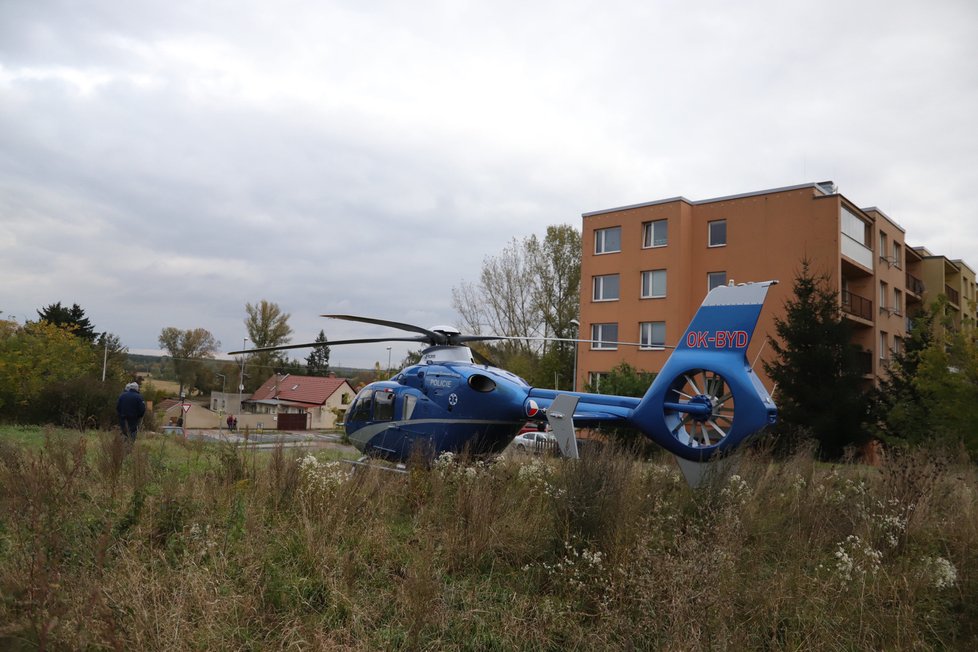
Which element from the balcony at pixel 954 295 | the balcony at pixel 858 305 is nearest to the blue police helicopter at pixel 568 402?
the balcony at pixel 858 305

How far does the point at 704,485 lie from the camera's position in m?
7.46

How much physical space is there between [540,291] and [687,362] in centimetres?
3654

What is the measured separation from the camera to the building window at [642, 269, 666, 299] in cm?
3145

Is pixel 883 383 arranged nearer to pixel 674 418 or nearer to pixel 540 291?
pixel 674 418

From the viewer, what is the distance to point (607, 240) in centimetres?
3384

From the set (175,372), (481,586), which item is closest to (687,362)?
(481,586)

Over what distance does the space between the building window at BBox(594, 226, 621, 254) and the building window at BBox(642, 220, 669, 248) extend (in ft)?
4.84

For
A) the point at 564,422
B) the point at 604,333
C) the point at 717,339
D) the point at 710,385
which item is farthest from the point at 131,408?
the point at 604,333

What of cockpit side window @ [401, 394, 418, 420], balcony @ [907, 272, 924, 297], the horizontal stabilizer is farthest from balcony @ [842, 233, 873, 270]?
the horizontal stabilizer

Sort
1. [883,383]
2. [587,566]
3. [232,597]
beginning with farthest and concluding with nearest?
1. [883,383]
2. [587,566]
3. [232,597]

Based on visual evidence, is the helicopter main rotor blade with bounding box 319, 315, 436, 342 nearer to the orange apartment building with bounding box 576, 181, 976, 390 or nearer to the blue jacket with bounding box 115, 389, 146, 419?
the blue jacket with bounding box 115, 389, 146, 419

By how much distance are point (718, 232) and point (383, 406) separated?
→ 24.3m

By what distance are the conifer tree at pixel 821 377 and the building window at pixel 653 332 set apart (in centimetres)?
806

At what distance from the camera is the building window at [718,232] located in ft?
100
